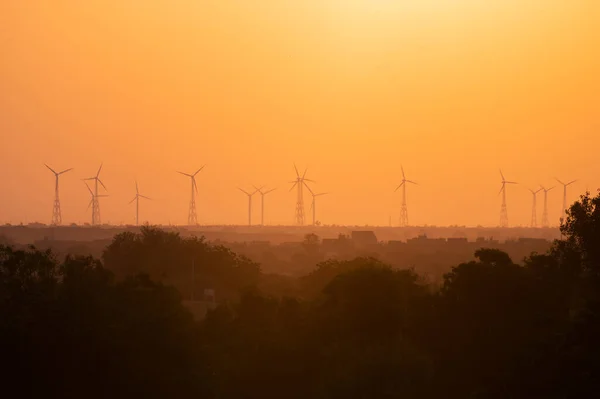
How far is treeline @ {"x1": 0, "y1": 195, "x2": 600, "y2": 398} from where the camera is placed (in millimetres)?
57031

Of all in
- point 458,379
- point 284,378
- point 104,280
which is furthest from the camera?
point 104,280

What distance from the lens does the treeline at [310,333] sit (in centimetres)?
5703

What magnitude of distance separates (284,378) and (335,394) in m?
4.99

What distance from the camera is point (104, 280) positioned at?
71812 mm

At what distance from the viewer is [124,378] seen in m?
57.7

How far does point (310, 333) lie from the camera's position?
7081 centimetres

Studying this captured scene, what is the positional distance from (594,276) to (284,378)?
17624 mm

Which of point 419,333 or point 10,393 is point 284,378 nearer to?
point 419,333

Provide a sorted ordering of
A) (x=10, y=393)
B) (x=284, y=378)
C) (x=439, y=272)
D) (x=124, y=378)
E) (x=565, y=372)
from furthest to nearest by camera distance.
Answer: (x=439, y=272), (x=284, y=378), (x=124, y=378), (x=10, y=393), (x=565, y=372)

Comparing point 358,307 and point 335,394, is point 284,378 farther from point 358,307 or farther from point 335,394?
point 358,307

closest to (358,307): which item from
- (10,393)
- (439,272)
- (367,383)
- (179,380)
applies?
(367,383)

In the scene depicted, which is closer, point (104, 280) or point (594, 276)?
point (594, 276)

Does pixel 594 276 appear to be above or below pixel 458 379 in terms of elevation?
above

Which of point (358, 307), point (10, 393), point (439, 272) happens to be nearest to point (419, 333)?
point (358, 307)
